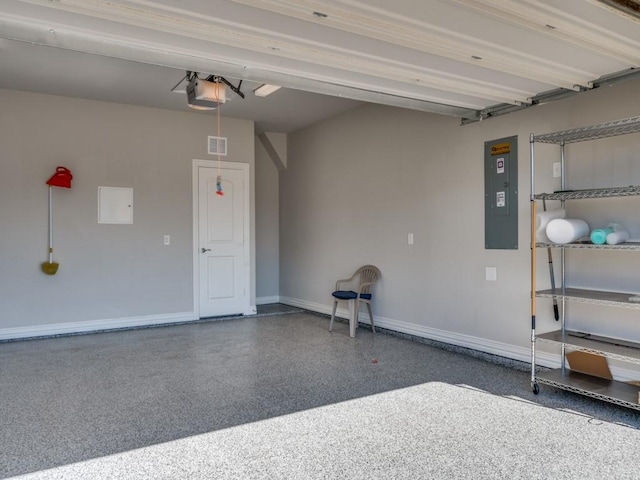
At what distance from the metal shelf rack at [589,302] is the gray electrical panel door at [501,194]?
0.46m

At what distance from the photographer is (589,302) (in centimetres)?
323

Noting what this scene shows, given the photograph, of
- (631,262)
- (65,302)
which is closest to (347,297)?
(631,262)

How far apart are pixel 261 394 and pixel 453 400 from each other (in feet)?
4.70

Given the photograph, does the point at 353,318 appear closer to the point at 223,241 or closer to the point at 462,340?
the point at 462,340

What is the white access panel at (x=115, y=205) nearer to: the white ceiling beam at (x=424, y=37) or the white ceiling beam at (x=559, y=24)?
the white ceiling beam at (x=424, y=37)

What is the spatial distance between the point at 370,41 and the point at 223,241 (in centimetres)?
436

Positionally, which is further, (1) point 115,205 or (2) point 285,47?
(1) point 115,205

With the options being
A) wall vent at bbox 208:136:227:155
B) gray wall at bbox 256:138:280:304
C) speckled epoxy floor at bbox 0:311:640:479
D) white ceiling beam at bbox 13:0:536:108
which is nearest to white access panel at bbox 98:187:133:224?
wall vent at bbox 208:136:227:155

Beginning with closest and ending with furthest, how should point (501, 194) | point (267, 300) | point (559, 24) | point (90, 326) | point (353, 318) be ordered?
point (559, 24) < point (501, 194) < point (353, 318) < point (90, 326) < point (267, 300)

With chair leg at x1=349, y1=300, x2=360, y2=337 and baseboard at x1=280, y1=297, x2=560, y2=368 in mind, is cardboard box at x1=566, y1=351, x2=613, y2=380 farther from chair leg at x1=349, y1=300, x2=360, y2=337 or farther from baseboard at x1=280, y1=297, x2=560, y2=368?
chair leg at x1=349, y1=300, x2=360, y2=337

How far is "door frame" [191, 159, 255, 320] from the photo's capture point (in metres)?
6.32

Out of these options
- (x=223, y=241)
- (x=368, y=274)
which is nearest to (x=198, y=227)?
(x=223, y=241)

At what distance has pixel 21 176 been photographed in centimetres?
529

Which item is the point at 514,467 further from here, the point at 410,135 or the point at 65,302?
the point at 65,302
